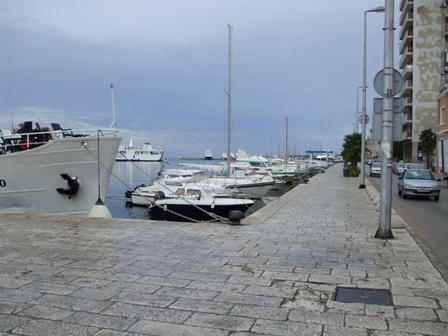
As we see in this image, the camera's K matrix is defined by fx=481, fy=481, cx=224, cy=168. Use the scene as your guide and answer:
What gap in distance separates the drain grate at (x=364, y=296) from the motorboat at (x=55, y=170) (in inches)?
439

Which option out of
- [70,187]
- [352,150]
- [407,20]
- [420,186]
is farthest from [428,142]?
[70,187]

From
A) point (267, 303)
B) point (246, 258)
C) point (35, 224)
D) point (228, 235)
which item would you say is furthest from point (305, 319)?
point (35, 224)

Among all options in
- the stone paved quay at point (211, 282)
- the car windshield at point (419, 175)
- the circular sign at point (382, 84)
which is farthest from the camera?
the car windshield at point (419, 175)

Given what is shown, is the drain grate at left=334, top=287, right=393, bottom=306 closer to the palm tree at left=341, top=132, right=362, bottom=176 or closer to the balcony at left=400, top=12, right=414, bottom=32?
the palm tree at left=341, top=132, right=362, bottom=176

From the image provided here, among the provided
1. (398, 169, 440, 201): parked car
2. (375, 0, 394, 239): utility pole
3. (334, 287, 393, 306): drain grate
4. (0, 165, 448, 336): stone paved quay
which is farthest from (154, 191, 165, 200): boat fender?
(334, 287, 393, 306): drain grate

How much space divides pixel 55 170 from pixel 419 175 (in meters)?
17.6

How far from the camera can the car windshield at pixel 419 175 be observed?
24078 millimetres

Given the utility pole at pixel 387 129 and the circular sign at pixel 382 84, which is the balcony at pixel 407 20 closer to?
the utility pole at pixel 387 129

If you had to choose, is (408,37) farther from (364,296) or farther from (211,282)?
(211,282)

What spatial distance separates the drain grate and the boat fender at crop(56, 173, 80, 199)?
12379 millimetres

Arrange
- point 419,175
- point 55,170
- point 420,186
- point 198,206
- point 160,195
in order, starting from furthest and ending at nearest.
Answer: point 160,195 → point 419,175 → point 420,186 → point 198,206 → point 55,170

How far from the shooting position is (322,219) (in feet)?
42.7

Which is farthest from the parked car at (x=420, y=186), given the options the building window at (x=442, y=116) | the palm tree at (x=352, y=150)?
the building window at (x=442, y=116)

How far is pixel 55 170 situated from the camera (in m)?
16.1
